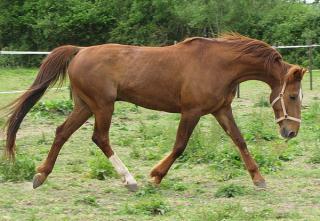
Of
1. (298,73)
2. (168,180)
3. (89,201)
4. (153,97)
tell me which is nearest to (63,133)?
(153,97)

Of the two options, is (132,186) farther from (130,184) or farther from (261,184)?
(261,184)

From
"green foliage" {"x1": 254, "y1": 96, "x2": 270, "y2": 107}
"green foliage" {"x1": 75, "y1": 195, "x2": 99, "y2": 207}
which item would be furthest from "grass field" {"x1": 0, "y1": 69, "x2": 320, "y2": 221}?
"green foliage" {"x1": 254, "y1": 96, "x2": 270, "y2": 107}

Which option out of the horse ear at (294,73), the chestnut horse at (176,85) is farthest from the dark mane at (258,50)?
the horse ear at (294,73)

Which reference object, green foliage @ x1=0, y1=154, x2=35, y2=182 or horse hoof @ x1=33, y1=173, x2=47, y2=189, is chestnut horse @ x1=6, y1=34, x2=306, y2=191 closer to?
horse hoof @ x1=33, y1=173, x2=47, y2=189

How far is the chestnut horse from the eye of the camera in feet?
24.5

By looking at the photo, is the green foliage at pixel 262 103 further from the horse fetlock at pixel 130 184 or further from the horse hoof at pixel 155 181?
the horse fetlock at pixel 130 184

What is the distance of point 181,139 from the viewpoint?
24.7ft

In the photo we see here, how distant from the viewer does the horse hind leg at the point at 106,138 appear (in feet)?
24.2

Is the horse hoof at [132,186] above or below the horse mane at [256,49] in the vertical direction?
below

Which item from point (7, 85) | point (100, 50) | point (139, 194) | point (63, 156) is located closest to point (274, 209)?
point (139, 194)

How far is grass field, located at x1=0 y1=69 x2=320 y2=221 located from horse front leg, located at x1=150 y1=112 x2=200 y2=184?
13 centimetres

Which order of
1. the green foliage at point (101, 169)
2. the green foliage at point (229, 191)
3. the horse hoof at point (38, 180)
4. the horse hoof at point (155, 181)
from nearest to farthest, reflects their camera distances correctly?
the green foliage at point (229, 191)
the horse hoof at point (38, 180)
the horse hoof at point (155, 181)
the green foliage at point (101, 169)

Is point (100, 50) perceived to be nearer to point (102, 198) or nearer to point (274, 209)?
point (102, 198)

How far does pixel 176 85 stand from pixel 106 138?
3.11 feet
